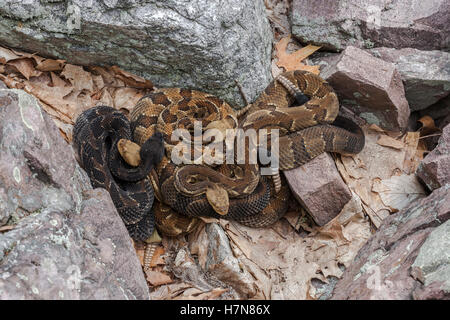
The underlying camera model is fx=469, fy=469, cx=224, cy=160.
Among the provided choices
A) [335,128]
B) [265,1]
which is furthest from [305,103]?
[265,1]

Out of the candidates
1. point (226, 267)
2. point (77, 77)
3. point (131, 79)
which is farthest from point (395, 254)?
point (77, 77)

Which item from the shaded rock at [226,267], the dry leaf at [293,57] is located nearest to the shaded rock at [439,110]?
the dry leaf at [293,57]

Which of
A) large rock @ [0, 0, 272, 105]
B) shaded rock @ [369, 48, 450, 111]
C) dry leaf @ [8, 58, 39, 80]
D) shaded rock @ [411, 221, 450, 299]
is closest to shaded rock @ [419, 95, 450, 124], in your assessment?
shaded rock @ [369, 48, 450, 111]

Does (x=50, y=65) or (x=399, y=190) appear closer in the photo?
(x=50, y=65)

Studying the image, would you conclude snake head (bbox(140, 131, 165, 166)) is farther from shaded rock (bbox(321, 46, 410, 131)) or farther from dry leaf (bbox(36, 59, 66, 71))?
shaded rock (bbox(321, 46, 410, 131))

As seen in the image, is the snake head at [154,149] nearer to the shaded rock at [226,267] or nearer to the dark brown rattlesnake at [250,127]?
the dark brown rattlesnake at [250,127]

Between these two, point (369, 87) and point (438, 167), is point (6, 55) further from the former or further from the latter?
point (438, 167)

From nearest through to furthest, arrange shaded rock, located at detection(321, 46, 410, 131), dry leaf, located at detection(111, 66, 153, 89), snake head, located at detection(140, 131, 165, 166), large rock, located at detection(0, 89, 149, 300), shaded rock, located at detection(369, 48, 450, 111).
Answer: large rock, located at detection(0, 89, 149, 300), snake head, located at detection(140, 131, 165, 166), dry leaf, located at detection(111, 66, 153, 89), shaded rock, located at detection(321, 46, 410, 131), shaded rock, located at detection(369, 48, 450, 111)
